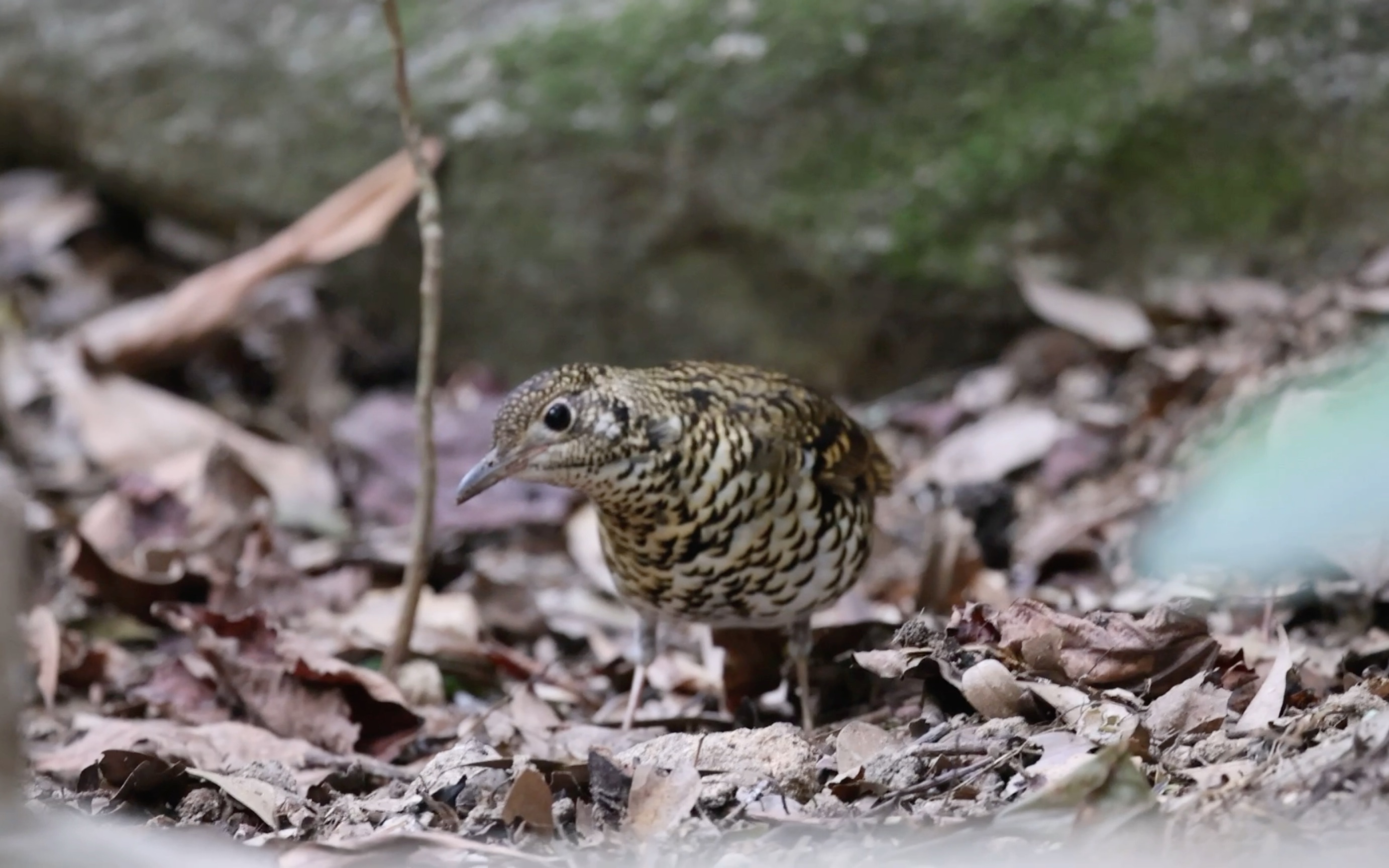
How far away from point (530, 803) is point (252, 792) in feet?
2.58

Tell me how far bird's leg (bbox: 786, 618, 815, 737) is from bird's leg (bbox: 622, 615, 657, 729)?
43cm

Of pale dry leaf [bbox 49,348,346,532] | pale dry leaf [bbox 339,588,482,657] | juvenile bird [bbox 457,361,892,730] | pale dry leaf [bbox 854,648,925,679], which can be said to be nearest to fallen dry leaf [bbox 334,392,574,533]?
pale dry leaf [bbox 49,348,346,532]

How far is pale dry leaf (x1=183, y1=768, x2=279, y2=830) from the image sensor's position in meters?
3.60

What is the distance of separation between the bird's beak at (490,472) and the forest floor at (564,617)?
67 centimetres

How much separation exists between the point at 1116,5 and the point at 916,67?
86 centimetres

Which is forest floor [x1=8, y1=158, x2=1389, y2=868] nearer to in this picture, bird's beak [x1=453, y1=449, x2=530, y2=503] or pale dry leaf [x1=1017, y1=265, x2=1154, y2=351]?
pale dry leaf [x1=1017, y1=265, x2=1154, y2=351]

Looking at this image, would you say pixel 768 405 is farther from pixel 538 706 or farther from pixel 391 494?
pixel 391 494

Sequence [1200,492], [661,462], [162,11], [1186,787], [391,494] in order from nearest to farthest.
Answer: [1186,787]
[661,462]
[1200,492]
[391,494]
[162,11]

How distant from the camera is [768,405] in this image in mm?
4613

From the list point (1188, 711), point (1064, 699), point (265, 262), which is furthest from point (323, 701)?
point (265, 262)

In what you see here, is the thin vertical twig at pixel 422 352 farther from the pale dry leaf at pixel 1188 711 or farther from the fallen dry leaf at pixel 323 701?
the pale dry leaf at pixel 1188 711

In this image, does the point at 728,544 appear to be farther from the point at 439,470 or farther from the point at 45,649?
the point at 439,470

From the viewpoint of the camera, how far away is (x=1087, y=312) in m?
A: 6.95

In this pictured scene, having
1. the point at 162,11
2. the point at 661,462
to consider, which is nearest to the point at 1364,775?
the point at 661,462
